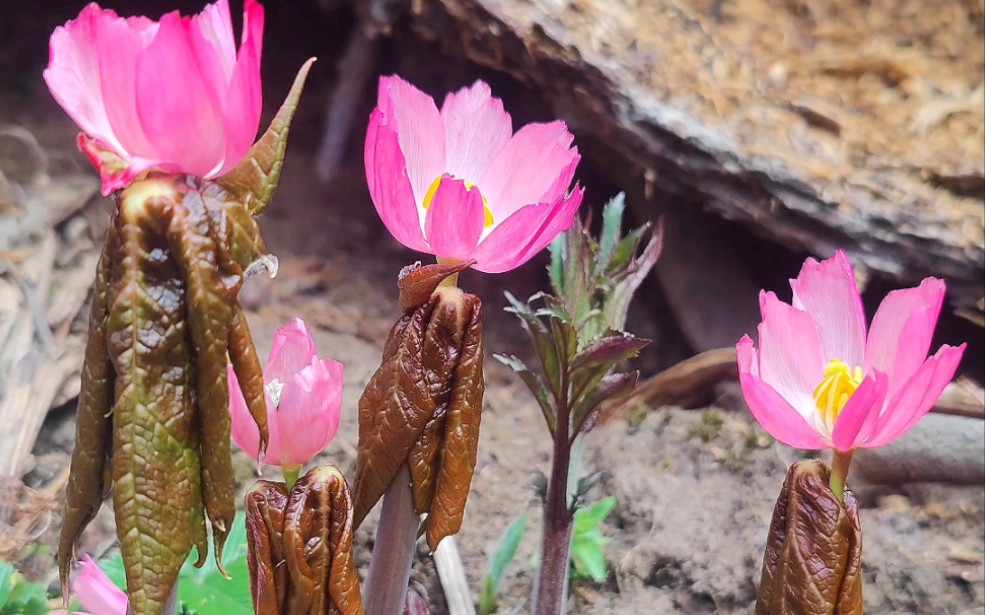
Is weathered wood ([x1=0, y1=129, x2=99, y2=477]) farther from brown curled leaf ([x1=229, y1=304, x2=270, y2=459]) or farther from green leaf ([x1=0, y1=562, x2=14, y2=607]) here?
brown curled leaf ([x1=229, y1=304, x2=270, y2=459])

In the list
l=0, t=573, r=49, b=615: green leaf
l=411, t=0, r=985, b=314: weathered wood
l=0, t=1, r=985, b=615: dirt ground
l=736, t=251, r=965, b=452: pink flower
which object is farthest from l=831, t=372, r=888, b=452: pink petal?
l=411, t=0, r=985, b=314: weathered wood

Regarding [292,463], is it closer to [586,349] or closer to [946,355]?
[586,349]

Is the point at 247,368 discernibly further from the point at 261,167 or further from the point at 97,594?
the point at 97,594

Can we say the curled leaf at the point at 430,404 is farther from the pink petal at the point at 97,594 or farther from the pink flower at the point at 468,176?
the pink petal at the point at 97,594

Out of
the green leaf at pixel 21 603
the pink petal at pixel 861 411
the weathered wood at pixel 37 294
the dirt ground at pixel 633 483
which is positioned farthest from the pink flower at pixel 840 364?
the weathered wood at pixel 37 294

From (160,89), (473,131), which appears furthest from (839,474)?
(160,89)

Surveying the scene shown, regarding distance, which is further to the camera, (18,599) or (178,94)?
(18,599)
